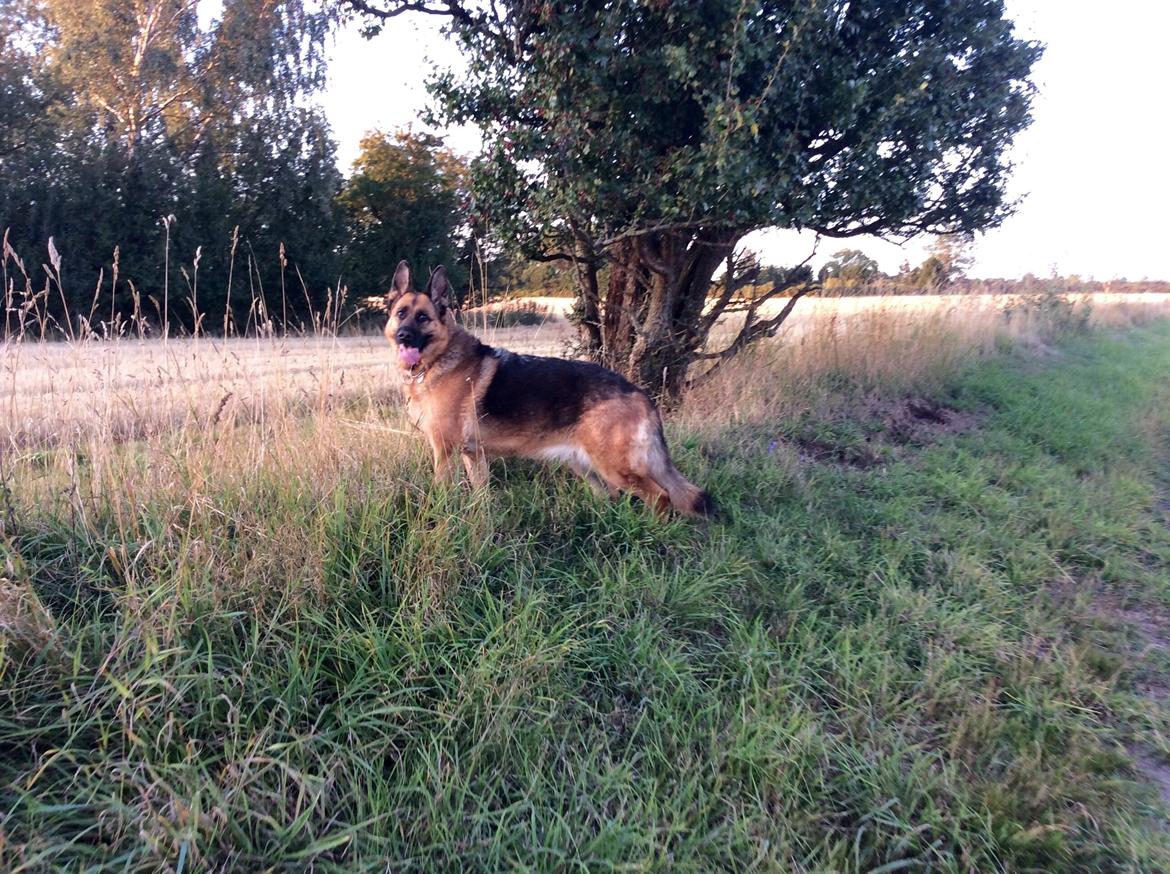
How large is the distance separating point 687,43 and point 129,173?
1876 centimetres

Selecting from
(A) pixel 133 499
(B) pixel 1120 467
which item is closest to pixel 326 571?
(A) pixel 133 499

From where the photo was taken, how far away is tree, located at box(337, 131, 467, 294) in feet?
67.7

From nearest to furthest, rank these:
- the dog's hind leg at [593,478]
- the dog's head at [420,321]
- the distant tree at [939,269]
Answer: the dog's hind leg at [593,478] → the dog's head at [420,321] → the distant tree at [939,269]

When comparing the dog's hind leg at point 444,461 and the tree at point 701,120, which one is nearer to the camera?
the dog's hind leg at point 444,461

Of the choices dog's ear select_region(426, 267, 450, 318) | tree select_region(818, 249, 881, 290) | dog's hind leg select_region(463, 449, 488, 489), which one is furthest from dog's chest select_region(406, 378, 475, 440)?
tree select_region(818, 249, 881, 290)

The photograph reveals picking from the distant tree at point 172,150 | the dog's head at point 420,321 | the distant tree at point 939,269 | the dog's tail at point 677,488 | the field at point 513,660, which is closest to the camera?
the field at point 513,660

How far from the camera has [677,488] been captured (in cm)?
450

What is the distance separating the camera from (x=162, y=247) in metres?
18.0

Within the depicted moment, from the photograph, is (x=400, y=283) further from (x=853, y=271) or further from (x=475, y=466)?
(x=853, y=271)

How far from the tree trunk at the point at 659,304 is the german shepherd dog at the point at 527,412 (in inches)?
92.0

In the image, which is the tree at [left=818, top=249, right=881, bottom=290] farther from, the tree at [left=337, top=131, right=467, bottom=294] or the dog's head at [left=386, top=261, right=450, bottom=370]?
the tree at [left=337, top=131, right=467, bottom=294]

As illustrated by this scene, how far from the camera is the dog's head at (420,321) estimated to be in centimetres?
465

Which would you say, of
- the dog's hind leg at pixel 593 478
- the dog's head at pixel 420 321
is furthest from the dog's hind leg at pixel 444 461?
the dog's hind leg at pixel 593 478

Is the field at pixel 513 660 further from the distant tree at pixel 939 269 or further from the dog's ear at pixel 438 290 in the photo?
the distant tree at pixel 939 269
